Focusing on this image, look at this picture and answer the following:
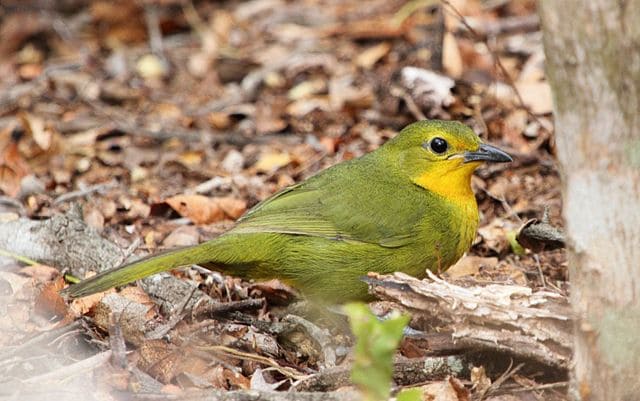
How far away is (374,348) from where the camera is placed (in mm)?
2406

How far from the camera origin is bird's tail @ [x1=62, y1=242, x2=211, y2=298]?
3754 millimetres


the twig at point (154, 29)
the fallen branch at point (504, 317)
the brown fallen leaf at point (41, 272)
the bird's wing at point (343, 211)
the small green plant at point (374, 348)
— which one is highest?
the small green plant at point (374, 348)

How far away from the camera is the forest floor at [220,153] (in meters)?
3.73

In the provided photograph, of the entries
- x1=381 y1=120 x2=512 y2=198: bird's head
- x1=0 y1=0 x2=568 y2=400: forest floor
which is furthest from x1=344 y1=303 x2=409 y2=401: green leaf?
x1=381 y1=120 x2=512 y2=198: bird's head

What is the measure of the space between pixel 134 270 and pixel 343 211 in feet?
3.70

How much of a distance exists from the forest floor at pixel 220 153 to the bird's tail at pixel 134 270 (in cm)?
16

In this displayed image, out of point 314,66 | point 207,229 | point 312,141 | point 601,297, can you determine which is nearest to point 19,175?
point 207,229

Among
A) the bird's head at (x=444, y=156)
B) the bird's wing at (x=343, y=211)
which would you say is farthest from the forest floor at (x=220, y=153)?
the bird's head at (x=444, y=156)

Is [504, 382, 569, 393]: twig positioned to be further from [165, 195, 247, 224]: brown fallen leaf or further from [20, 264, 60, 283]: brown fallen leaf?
[165, 195, 247, 224]: brown fallen leaf

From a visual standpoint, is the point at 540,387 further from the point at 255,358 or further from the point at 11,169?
the point at 11,169

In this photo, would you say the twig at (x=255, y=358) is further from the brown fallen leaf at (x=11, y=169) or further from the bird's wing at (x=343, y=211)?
the brown fallen leaf at (x=11, y=169)

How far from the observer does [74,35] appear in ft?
27.1

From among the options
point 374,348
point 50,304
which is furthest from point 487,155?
point 374,348

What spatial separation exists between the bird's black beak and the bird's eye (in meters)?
0.12
